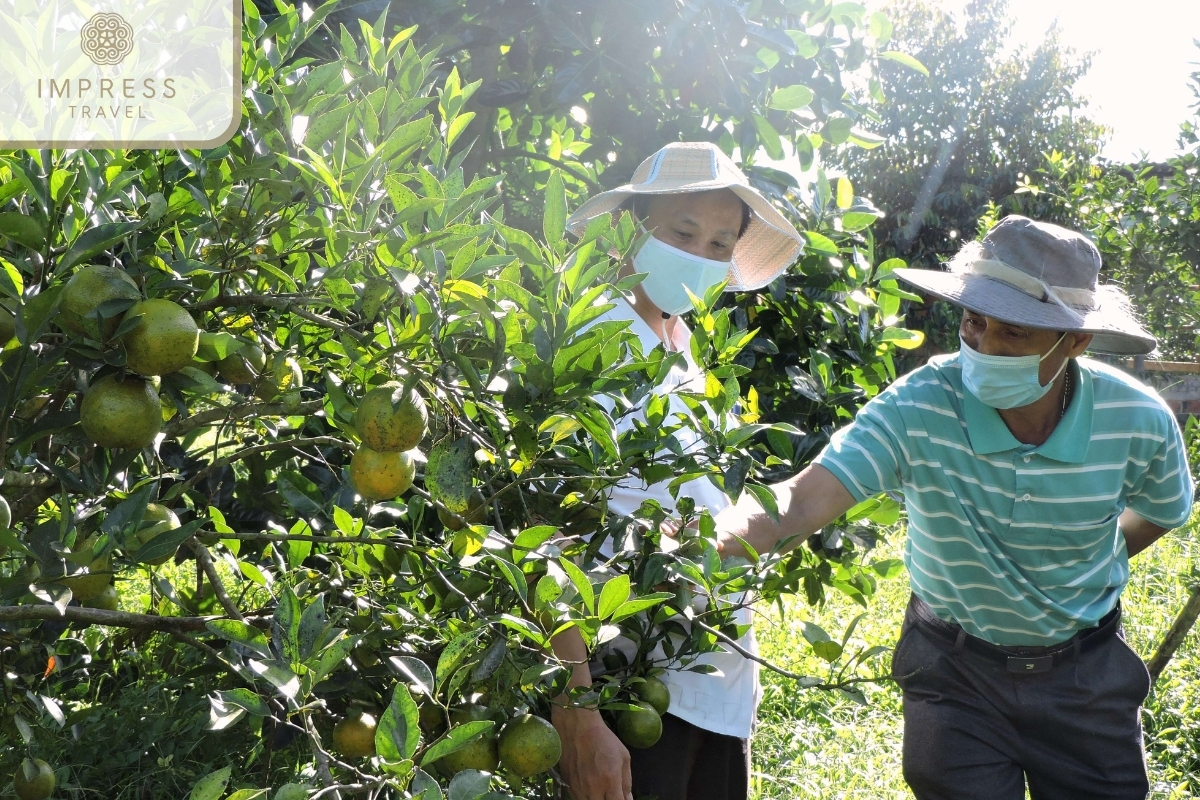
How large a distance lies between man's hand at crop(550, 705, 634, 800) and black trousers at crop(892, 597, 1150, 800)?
0.86m

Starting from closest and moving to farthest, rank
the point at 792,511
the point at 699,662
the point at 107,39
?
1. the point at 107,39
2. the point at 699,662
3. the point at 792,511

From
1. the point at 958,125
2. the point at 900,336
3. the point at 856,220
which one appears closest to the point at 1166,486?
the point at 900,336

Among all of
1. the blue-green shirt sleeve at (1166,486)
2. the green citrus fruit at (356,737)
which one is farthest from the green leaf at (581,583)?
the blue-green shirt sleeve at (1166,486)

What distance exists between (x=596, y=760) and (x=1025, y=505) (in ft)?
3.53

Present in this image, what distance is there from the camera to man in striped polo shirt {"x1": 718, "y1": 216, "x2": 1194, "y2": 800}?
84.6 inches

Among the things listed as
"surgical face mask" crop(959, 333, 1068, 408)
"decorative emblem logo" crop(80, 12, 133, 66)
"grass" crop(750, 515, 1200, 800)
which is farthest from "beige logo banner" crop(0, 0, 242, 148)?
"grass" crop(750, 515, 1200, 800)

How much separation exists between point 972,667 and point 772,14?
61.2 inches

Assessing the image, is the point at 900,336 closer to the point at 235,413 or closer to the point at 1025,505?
the point at 1025,505

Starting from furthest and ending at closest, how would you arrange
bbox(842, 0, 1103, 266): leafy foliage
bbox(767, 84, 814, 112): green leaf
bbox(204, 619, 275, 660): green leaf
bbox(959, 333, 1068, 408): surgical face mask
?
1. bbox(842, 0, 1103, 266): leafy foliage
2. bbox(767, 84, 814, 112): green leaf
3. bbox(959, 333, 1068, 408): surgical face mask
4. bbox(204, 619, 275, 660): green leaf

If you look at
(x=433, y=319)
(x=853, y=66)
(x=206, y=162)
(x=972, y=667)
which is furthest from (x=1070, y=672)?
(x=206, y=162)

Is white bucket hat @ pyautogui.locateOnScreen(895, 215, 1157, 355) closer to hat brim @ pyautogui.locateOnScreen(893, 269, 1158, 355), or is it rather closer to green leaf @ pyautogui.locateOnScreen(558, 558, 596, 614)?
hat brim @ pyautogui.locateOnScreen(893, 269, 1158, 355)

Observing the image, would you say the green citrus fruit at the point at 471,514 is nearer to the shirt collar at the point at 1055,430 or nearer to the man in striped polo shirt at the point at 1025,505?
the man in striped polo shirt at the point at 1025,505

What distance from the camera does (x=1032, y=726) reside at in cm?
225

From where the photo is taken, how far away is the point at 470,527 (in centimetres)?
110
